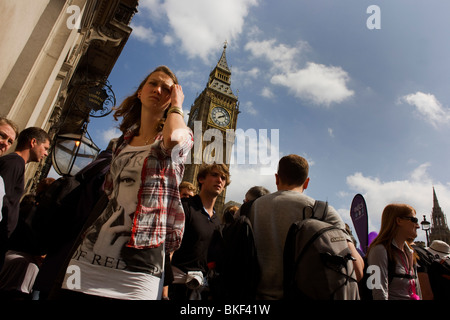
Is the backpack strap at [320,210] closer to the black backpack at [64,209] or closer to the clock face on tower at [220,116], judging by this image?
the black backpack at [64,209]

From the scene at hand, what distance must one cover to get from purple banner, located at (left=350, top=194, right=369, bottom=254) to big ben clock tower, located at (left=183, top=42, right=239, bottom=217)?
37.6 metres

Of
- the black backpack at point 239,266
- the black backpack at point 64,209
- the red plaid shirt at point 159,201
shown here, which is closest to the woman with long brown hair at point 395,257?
the black backpack at point 239,266

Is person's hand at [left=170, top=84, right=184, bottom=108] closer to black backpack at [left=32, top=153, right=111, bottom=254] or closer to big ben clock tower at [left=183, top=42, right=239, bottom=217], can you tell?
black backpack at [left=32, top=153, right=111, bottom=254]

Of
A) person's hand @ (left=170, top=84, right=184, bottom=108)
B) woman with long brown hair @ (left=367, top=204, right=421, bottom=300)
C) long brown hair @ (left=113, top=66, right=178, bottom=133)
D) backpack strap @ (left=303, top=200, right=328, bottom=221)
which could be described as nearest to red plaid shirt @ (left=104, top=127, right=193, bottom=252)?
person's hand @ (left=170, top=84, right=184, bottom=108)

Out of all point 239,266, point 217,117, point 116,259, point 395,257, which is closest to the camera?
point 116,259

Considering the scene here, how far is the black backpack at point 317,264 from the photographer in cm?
139

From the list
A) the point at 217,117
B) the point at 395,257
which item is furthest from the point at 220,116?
the point at 395,257

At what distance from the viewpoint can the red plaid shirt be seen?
107 centimetres

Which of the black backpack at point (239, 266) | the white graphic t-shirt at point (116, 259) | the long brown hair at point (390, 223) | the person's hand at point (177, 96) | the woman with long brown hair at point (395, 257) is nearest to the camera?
the white graphic t-shirt at point (116, 259)

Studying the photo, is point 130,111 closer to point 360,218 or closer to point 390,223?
point 390,223

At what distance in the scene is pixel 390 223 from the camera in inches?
108

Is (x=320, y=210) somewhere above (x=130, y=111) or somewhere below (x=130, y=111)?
below

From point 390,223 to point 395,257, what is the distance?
35 centimetres

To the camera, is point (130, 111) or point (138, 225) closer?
point (138, 225)
